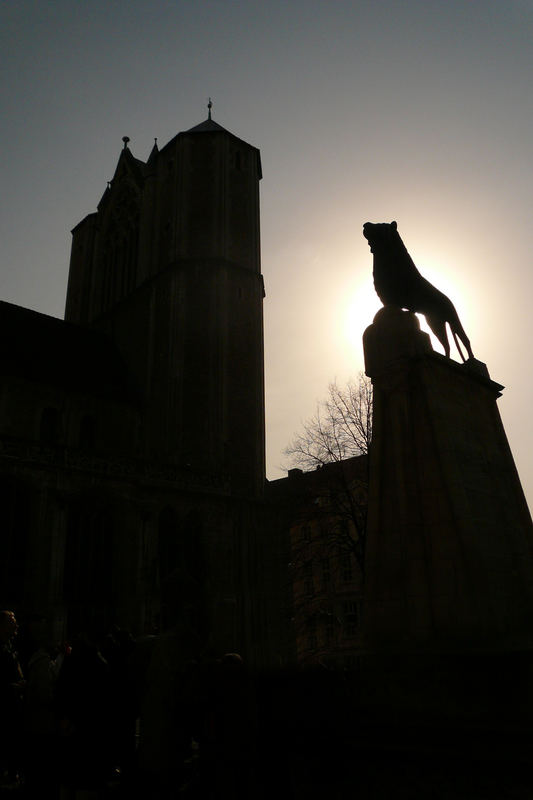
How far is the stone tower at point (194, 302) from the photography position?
105 ft

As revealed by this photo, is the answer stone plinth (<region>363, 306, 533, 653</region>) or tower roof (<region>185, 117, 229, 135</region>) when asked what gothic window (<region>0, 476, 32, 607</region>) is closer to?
stone plinth (<region>363, 306, 533, 653</region>)

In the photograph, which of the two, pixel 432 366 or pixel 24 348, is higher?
pixel 24 348

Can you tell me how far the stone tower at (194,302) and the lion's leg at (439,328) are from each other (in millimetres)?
20915

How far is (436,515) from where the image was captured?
5.24 m

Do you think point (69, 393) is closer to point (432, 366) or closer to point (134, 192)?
point (134, 192)

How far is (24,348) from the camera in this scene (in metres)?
31.2

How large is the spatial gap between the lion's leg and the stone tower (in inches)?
823

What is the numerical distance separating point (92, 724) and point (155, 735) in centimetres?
94

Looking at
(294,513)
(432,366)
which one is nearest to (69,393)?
(294,513)

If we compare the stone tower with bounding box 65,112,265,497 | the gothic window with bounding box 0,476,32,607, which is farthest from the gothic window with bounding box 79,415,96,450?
the gothic window with bounding box 0,476,32,607

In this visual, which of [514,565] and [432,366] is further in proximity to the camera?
[432,366]

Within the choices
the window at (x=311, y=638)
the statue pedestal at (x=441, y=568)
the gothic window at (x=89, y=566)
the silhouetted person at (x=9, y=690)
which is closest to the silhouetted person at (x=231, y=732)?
the statue pedestal at (x=441, y=568)

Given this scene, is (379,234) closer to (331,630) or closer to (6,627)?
(6,627)

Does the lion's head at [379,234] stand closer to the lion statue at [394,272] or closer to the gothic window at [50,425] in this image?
the lion statue at [394,272]
